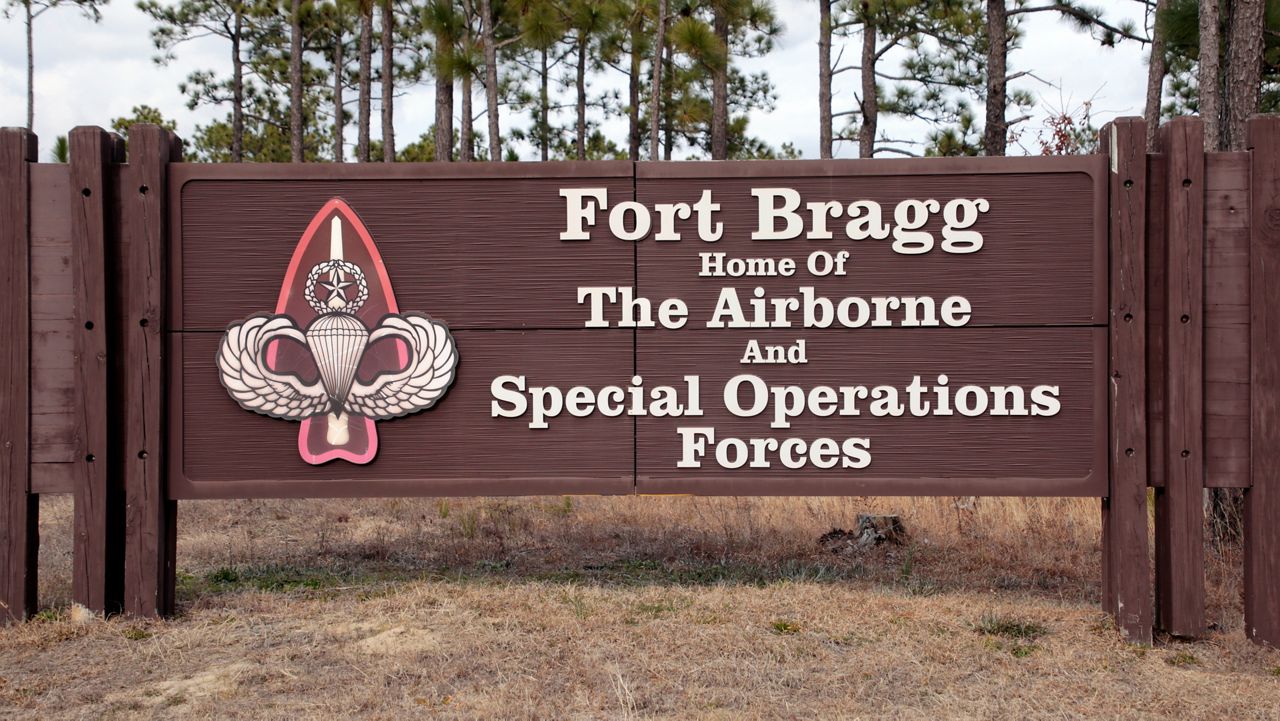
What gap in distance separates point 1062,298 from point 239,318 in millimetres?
4217

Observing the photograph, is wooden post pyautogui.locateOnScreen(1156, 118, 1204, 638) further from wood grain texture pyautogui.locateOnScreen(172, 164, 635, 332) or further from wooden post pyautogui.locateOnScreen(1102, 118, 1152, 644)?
wood grain texture pyautogui.locateOnScreen(172, 164, 635, 332)

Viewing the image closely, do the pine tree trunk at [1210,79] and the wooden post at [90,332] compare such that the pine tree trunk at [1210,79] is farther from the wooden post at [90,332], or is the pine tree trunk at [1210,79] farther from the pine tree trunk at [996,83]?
the wooden post at [90,332]

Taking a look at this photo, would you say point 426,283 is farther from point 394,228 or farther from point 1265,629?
point 1265,629

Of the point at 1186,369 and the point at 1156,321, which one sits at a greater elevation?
the point at 1156,321

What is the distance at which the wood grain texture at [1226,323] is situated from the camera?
527cm

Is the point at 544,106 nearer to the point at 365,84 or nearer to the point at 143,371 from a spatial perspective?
the point at 365,84

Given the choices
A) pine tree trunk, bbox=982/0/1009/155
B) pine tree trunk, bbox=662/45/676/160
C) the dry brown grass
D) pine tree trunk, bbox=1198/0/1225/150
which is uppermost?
pine tree trunk, bbox=662/45/676/160

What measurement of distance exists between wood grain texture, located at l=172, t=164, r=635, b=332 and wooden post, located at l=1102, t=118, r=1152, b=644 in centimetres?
244

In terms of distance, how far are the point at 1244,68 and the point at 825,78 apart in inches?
443

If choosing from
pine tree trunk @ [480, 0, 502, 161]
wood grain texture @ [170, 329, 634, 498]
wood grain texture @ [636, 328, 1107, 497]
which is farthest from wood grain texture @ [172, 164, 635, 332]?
pine tree trunk @ [480, 0, 502, 161]

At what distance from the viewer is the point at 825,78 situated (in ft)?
Result: 61.4

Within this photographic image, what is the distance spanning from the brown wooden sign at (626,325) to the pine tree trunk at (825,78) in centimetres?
1349

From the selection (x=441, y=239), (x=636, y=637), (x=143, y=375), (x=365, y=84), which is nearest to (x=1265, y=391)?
(x=636, y=637)

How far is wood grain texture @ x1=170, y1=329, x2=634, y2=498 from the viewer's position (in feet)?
18.3
